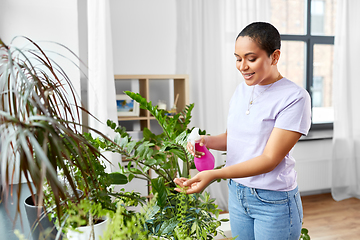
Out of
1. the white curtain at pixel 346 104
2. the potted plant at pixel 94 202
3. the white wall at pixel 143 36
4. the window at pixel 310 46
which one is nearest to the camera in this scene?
the potted plant at pixel 94 202

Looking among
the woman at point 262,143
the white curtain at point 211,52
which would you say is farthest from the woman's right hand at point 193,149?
the white curtain at point 211,52

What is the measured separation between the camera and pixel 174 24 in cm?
348

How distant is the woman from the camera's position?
115cm

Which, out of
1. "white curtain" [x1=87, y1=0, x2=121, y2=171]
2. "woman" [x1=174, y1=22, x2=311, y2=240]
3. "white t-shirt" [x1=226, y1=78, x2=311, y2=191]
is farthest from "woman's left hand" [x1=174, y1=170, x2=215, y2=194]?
"white curtain" [x1=87, y1=0, x2=121, y2=171]

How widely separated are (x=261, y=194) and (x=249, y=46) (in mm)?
574

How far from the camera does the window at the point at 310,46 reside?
3.99 metres

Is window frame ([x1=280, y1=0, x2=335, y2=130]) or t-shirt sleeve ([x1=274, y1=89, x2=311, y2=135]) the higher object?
window frame ([x1=280, y1=0, x2=335, y2=130])

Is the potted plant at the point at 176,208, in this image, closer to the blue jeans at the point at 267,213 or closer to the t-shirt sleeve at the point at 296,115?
the blue jeans at the point at 267,213

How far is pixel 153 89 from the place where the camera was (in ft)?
11.3

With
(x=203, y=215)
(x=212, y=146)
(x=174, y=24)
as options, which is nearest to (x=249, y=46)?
(x=212, y=146)

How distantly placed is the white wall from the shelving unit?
13 cm

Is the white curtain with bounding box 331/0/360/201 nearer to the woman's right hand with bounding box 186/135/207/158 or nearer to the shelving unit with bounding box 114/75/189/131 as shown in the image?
the shelving unit with bounding box 114/75/189/131

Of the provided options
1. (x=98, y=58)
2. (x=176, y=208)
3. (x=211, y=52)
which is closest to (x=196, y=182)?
(x=176, y=208)

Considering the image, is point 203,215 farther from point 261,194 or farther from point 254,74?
point 254,74
